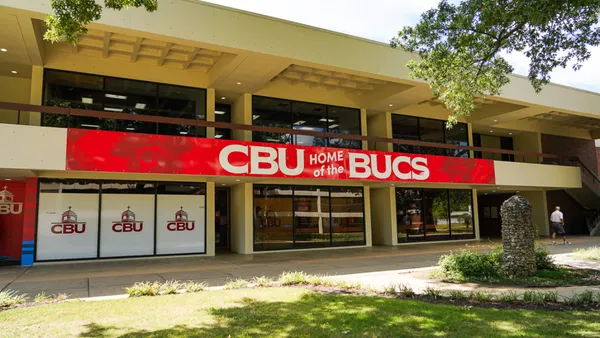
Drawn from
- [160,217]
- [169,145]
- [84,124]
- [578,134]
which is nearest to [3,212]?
[84,124]

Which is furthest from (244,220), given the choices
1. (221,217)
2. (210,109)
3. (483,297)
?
(483,297)

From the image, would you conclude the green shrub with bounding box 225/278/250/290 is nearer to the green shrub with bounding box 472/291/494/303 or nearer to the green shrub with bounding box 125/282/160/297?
the green shrub with bounding box 125/282/160/297

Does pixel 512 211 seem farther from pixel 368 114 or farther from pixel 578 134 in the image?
pixel 578 134

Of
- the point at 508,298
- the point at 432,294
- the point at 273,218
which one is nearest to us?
the point at 508,298

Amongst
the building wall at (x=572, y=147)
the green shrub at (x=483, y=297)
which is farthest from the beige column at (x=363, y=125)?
the building wall at (x=572, y=147)

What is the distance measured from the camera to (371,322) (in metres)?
6.01

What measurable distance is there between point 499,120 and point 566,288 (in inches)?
616

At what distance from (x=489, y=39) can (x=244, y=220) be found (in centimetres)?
Result: 1051

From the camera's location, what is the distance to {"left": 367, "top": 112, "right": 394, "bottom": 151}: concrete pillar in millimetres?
20172

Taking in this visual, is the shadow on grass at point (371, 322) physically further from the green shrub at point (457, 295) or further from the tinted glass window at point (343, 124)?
the tinted glass window at point (343, 124)

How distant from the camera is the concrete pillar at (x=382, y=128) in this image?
2017 cm

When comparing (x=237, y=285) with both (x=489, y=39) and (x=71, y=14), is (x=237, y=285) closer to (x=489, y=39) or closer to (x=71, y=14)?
(x=71, y=14)

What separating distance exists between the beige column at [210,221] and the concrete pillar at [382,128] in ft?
27.5

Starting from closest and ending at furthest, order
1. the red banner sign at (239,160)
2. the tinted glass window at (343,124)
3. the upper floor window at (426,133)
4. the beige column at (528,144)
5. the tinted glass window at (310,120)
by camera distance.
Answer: the red banner sign at (239,160), the tinted glass window at (310,120), the tinted glass window at (343,124), the upper floor window at (426,133), the beige column at (528,144)
